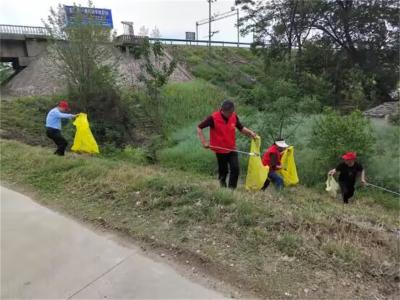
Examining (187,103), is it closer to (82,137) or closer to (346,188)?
(82,137)

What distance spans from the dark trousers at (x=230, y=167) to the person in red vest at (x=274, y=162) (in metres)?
0.75

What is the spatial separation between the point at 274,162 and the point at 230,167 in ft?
3.13

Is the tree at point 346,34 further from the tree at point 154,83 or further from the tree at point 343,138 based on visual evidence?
the tree at point 343,138

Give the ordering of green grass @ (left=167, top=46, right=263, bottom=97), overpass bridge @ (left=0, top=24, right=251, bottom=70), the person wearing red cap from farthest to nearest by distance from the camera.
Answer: green grass @ (left=167, top=46, right=263, bottom=97) < overpass bridge @ (left=0, top=24, right=251, bottom=70) < the person wearing red cap

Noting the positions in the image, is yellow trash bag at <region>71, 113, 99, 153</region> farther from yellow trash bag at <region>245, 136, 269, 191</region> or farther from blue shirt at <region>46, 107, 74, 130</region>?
yellow trash bag at <region>245, 136, 269, 191</region>

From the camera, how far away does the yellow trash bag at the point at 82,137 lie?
923 centimetres

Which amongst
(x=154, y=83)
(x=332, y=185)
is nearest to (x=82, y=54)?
(x=154, y=83)

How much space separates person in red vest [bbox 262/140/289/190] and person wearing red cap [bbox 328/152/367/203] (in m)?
0.96

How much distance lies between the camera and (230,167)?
5914 mm

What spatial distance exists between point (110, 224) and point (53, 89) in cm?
1755

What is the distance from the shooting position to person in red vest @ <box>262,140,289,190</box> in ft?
20.8

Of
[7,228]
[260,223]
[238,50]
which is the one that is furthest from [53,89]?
[238,50]

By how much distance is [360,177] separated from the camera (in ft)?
21.5

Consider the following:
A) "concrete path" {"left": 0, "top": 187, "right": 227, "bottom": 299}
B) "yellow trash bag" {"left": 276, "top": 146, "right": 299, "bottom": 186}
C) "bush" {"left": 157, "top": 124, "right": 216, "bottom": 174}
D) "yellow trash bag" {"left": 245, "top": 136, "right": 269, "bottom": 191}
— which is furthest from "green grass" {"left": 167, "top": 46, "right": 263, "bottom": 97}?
"concrete path" {"left": 0, "top": 187, "right": 227, "bottom": 299}
